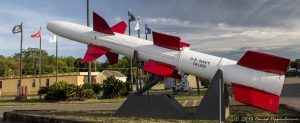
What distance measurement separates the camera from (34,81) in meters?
41.1

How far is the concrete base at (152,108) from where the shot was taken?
10055mm

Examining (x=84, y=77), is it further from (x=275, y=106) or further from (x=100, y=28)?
(x=275, y=106)

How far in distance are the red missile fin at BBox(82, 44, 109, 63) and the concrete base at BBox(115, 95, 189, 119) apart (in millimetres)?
1816

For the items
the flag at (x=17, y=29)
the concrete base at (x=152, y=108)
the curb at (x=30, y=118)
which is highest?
the flag at (x=17, y=29)

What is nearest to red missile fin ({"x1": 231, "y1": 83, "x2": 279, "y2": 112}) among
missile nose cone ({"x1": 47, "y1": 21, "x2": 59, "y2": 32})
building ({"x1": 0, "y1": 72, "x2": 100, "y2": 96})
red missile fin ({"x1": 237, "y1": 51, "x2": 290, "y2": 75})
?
red missile fin ({"x1": 237, "y1": 51, "x2": 290, "y2": 75})

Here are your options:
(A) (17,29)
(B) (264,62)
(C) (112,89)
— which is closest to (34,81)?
(A) (17,29)

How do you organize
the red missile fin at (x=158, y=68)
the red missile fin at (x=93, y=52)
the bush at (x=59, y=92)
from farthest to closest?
the bush at (x=59, y=92) < the red missile fin at (x=93, y=52) < the red missile fin at (x=158, y=68)

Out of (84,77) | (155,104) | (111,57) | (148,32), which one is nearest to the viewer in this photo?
(155,104)

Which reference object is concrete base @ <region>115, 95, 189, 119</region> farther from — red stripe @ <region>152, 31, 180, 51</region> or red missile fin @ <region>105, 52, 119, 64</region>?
red missile fin @ <region>105, 52, 119, 64</region>

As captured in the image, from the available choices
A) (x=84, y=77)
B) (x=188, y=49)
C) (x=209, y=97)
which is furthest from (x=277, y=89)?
(x=84, y=77)

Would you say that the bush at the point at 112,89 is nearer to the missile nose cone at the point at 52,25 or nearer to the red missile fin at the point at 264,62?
the missile nose cone at the point at 52,25

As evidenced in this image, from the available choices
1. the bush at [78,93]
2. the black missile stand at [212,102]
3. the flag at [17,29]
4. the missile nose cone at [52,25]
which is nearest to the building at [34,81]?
the flag at [17,29]

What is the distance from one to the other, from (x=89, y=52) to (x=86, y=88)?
14051 mm

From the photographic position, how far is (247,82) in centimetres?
952
